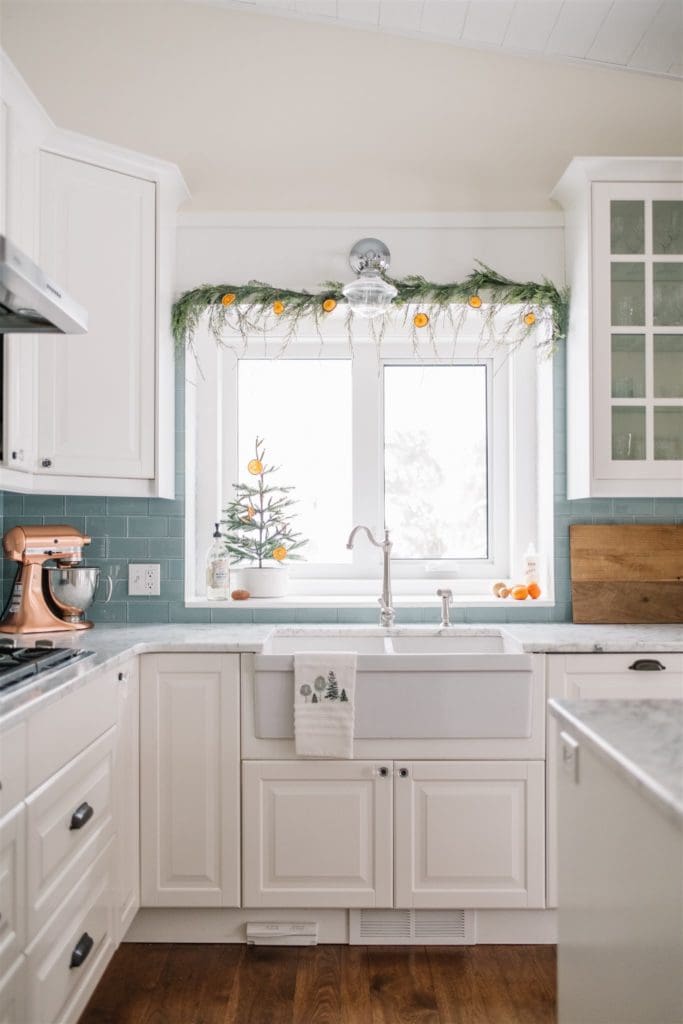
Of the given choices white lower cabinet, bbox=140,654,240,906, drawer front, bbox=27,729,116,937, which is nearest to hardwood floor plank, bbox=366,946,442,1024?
white lower cabinet, bbox=140,654,240,906

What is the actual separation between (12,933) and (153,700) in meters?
0.90

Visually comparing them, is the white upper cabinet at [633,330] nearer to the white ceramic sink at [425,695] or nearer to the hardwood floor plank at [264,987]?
the white ceramic sink at [425,695]

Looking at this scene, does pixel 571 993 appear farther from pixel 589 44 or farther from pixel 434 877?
pixel 589 44

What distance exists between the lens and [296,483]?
10.5ft

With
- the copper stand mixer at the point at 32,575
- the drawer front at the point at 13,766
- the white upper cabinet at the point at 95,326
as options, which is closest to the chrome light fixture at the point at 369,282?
the white upper cabinet at the point at 95,326

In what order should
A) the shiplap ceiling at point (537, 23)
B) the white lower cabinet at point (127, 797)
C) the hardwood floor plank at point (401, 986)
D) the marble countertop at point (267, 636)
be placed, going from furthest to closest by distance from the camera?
the shiplap ceiling at point (537, 23) → the marble countertop at point (267, 636) → the white lower cabinet at point (127, 797) → the hardwood floor plank at point (401, 986)

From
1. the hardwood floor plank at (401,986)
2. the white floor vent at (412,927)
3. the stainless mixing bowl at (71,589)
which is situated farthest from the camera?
the stainless mixing bowl at (71,589)

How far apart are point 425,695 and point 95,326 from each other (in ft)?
5.11

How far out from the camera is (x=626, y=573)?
281 cm

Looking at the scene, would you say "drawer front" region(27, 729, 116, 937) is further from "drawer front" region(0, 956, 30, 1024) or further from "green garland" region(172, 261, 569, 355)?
"green garland" region(172, 261, 569, 355)

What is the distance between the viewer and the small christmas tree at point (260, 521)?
301 centimetres

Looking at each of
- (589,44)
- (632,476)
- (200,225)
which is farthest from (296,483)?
(589,44)

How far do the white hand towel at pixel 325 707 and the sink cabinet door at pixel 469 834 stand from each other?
0.70ft

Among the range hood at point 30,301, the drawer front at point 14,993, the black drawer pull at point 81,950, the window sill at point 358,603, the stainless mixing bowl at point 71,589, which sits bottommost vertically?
the black drawer pull at point 81,950
